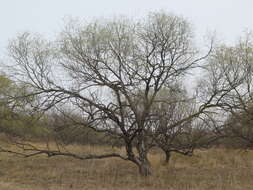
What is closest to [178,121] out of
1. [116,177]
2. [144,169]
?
[144,169]

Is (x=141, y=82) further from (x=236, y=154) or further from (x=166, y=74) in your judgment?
(x=236, y=154)

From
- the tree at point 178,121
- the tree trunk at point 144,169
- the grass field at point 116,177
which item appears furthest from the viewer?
the tree trunk at point 144,169

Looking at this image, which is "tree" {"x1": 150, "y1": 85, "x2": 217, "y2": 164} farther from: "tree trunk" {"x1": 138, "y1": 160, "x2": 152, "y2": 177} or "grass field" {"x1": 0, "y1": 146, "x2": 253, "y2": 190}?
"grass field" {"x1": 0, "y1": 146, "x2": 253, "y2": 190}

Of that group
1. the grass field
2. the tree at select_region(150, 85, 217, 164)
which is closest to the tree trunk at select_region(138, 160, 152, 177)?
the grass field

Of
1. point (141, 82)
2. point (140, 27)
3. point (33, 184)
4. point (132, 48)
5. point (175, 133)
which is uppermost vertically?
point (140, 27)

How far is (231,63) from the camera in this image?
14312mm

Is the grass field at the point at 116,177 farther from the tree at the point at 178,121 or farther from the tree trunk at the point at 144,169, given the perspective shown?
the tree at the point at 178,121

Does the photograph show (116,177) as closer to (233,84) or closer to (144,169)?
(144,169)

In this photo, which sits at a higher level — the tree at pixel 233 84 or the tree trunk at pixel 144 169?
the tree at pixel 233 84

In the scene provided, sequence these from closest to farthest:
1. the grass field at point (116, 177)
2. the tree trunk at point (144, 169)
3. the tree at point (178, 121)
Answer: the grass field at point (116, 177) < the tree at point (178, 121) < the tree trunk at point (144, 169)

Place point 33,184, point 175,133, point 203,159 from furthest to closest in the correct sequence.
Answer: point 203,159 → point 175,133 → point 33,184

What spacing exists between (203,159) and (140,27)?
11.9 metres

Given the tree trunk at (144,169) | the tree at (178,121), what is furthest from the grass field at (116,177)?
the tree at (178,121)

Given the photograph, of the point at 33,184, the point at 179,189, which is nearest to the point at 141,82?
the point at 179,189
